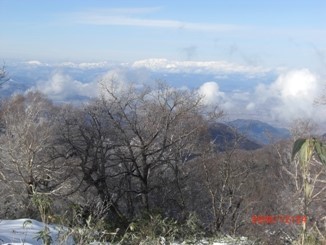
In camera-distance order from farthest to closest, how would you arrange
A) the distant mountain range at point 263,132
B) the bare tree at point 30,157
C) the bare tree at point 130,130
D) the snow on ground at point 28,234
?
1. the distant mountain range at point 263,132
2. the bare tree at point 130,130
3. the bare tree at point 30,157
4. the snow on ground at point 28,234

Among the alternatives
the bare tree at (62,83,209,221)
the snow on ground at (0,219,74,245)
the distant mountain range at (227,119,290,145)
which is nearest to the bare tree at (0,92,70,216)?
the bare tree at (62,83,209,221)

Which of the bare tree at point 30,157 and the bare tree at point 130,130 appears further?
the bare tree at point 130,130

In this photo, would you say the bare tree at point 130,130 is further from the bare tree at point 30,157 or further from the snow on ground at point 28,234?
the snow on ground at point 28,234

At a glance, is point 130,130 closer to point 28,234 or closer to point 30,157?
point 30,157

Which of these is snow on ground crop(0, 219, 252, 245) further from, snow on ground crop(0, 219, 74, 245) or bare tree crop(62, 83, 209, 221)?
bare tree crop(62, 83, 209, 221)

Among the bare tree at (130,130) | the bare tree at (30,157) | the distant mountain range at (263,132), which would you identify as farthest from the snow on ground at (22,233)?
the distant mountain range at (263,132)

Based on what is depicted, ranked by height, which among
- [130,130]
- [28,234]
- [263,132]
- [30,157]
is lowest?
[263,132]

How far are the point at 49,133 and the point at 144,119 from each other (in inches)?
165

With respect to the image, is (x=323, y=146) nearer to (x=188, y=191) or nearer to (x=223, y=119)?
(x=223, y=119)

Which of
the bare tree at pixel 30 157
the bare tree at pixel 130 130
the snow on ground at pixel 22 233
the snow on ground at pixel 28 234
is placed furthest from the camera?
the bare tree at pixel 130 130

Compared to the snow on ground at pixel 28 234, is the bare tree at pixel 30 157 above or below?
below

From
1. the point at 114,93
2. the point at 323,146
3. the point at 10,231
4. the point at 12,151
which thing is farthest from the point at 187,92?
the point at 323,146

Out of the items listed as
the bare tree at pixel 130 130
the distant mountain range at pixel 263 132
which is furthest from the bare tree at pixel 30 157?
the distant mountain range at pixel 263 132

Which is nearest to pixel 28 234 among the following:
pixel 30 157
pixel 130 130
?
pixel 30 157
